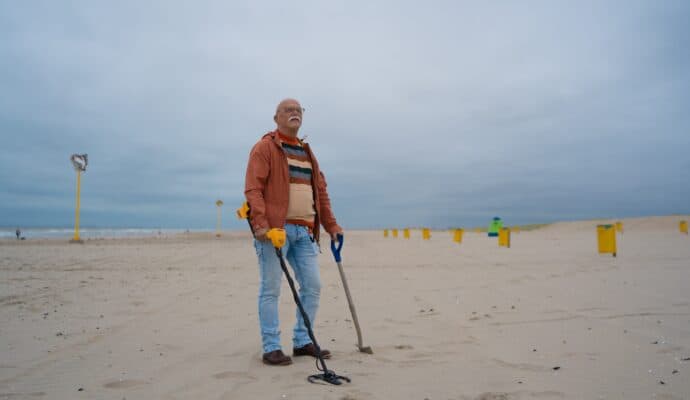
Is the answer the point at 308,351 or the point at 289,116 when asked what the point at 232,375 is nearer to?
the point at 308,351

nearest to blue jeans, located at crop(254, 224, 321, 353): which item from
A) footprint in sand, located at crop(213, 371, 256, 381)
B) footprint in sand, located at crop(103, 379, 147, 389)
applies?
footprint in sand, located at crop(213, 371, 256, 381)

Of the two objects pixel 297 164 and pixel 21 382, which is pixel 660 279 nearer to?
pixel 297 164

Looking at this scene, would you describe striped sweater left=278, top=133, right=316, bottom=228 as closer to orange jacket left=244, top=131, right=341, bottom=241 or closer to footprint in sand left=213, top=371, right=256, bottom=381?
orange jacket left=244, top=131, right=341, bottom=241

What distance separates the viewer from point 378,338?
452 centimetres

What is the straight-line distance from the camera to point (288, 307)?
20.6ft

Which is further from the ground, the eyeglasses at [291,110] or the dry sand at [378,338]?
the eyeglasses at [291,110]

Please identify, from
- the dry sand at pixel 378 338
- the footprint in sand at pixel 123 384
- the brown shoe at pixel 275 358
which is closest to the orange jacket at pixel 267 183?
the brown shoe at pixel 275 358

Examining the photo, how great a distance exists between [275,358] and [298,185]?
1415 mm

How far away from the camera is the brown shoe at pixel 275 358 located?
11.9 ft

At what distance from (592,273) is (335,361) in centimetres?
691

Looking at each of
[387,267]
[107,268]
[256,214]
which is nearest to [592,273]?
[387,267]

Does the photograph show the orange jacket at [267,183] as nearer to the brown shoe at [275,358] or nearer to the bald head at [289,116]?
the bald head at [289,116]

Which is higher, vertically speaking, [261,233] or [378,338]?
[261,233]

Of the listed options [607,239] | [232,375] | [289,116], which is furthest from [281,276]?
[607,239]
